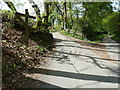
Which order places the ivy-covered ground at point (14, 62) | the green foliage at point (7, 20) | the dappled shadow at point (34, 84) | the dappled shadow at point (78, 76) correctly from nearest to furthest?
the dappled shadow at point (34, 84) → the ivy-covered ground at point (14, 62) → the dappled shadow at point (78, 76) → the green foliage at point (7, 20)

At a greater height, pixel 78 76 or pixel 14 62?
pixel 14 62

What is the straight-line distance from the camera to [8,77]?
3406mm

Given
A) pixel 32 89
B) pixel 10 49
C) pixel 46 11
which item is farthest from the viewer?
pixel 46 11

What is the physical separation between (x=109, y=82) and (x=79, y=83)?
92 centimetres

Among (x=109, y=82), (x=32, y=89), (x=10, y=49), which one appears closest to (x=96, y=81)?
(x=109, y=82)

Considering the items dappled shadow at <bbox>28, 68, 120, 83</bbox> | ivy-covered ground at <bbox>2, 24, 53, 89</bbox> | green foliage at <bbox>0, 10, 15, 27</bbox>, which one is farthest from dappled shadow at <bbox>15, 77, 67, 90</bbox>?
green foliage at <bbox>0, 10, 15, 27</bbox>

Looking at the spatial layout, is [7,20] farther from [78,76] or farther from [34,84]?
[78,76]

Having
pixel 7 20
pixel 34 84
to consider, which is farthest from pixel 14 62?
pixel 7 20

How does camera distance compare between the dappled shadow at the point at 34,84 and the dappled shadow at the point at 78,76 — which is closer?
the dappled shadow at the point at 34,84

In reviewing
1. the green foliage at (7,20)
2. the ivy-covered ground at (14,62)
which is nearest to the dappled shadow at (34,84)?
the ivy-covered ground at (14,62)

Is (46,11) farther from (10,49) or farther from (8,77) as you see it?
(8,77)

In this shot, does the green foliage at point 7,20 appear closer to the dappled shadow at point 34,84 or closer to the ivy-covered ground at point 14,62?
the ivy-covered ground at point 14,62

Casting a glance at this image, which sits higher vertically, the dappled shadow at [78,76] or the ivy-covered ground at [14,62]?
the ivy-covered ground at [14,62]

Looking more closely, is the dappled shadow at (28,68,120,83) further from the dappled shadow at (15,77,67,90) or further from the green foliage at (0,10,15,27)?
the green foliage at (0,10,15,27)
